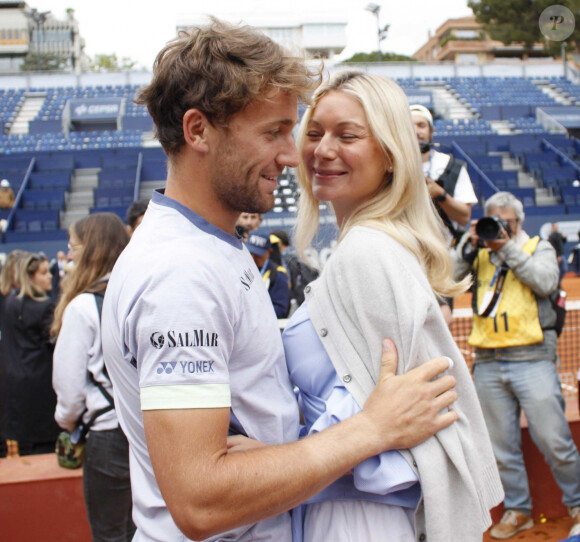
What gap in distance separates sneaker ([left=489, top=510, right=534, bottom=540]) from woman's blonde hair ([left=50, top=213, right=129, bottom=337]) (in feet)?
8.88

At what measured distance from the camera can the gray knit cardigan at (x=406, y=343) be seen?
54.7 inches

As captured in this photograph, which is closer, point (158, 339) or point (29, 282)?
point (158, 339)

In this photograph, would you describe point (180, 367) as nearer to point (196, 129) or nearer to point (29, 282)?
point (196, 129)

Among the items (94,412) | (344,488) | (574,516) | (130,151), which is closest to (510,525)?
(574,516)

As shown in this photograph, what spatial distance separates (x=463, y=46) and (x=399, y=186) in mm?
69738

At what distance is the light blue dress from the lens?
54.4 inches

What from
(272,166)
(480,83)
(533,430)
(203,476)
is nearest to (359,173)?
(272,166)

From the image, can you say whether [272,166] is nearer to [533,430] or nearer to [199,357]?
[199,357]

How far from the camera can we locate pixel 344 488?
1463 millimetres

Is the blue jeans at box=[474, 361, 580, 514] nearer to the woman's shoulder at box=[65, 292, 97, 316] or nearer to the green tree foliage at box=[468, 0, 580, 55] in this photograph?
the woman's shoulder at box=[65, 292, 97, 316]

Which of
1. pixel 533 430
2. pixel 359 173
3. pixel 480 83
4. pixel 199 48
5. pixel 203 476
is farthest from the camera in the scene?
pixel 480 83

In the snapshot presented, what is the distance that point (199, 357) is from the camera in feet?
3.87

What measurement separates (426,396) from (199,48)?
3.04 ft

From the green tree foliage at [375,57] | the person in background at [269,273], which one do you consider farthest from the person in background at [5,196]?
the green tree foliage at [375,57]
